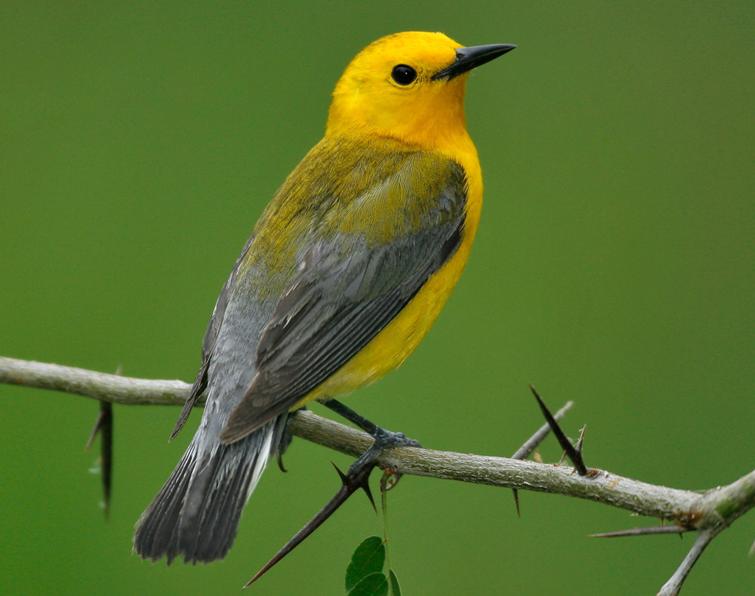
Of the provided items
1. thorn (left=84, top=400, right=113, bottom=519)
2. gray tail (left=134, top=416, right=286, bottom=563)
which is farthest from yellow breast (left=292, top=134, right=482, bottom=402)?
thorn (left=84, top=400, right=113, bottom=519)

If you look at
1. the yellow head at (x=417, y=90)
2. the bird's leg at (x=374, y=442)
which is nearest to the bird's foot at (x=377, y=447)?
the bird's leg at (x=374, y=442)

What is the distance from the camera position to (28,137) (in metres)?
8.80

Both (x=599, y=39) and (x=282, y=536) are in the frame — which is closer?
(x=282, y=536)

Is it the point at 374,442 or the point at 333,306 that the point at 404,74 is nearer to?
the point at 333,306

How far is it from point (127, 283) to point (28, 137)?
164 cm

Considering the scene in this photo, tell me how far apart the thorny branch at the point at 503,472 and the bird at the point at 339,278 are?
0.17 meters

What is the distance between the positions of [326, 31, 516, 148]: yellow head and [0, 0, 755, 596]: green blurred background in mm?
1672

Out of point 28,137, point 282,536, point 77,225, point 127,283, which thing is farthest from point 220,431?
point 28,137

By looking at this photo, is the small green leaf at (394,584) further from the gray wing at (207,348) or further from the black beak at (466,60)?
the black beak at (466,60)

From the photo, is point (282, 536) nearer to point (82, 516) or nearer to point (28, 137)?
point (82, 516)

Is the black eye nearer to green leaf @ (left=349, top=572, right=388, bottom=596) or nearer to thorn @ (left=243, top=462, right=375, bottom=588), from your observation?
thorn @ (left=243, top=462, right=375, bottom=588)

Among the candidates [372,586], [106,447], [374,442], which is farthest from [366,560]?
[106,447]

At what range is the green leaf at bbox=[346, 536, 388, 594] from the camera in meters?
3.99

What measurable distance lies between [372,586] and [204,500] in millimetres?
1193
